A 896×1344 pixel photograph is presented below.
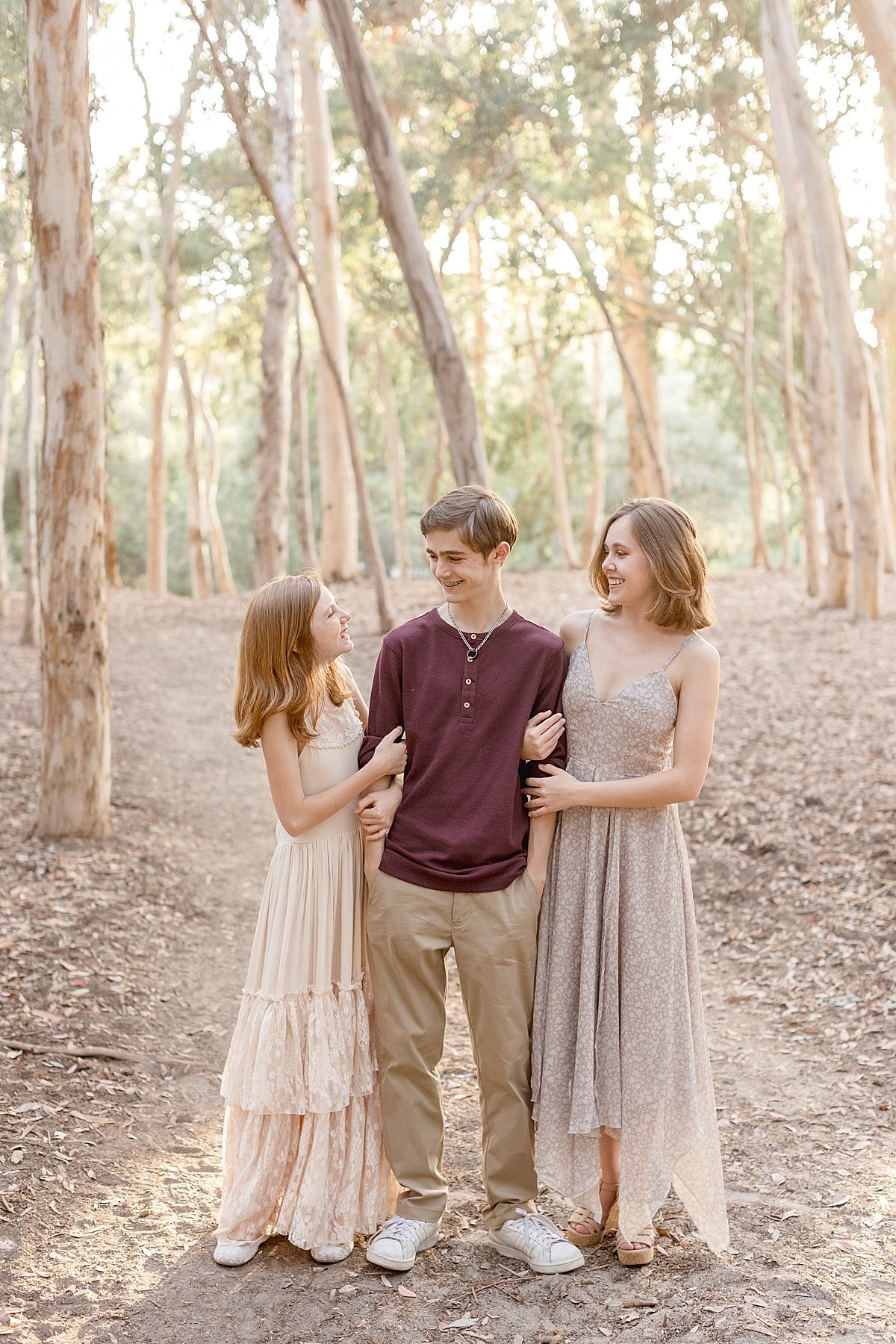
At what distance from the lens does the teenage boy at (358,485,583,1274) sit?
304 centimetres

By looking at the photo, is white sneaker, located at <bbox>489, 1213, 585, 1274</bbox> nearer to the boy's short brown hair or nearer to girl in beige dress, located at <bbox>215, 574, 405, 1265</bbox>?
girl in beige dress, located at <bbox>215, 574, 405, 1265</bbox>

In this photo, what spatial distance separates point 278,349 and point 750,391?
8052 millimetres

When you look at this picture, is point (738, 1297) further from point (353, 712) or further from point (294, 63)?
point (294, 63)

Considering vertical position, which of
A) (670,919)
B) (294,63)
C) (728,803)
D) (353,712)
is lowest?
(728,803)

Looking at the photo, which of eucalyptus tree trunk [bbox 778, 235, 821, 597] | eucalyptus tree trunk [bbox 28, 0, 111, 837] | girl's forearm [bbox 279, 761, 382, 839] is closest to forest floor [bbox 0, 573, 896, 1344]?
eucalyptus tree trunk [bbox 28, 0, 111, 837]

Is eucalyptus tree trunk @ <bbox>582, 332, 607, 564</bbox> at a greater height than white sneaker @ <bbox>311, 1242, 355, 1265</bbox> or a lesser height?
greater

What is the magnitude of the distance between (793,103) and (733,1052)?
884 centimetres

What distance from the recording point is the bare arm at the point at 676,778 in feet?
9.81

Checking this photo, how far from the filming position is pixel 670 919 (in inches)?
121

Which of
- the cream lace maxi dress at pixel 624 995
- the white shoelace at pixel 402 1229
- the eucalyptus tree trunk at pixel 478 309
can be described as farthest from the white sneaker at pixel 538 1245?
the eucalyptus tree trunk at pixel 478 309

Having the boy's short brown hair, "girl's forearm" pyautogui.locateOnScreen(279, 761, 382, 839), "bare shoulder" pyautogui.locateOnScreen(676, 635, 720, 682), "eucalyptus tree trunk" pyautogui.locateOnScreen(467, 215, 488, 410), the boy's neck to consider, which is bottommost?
"girl's forearm" pyautogui.locateOnScreen(279, 761, 382, 839)

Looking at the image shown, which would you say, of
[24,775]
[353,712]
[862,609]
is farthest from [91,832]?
[862,609]

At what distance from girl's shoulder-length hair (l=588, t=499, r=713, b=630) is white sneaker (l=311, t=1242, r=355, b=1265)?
187 cm

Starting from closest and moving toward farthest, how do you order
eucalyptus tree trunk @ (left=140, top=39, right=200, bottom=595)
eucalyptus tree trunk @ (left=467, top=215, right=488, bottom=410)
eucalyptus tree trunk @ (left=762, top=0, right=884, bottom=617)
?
1. eucalyptus tree trunk @ (left=762, top=0, right=884, bottom=617)
2. eucalyptus tree trunk @ (left=140, top=39, right=200, bottom=595)
3. eucalyptus tree trunk @ (left=467, top=215, right=488, bottom=410)
